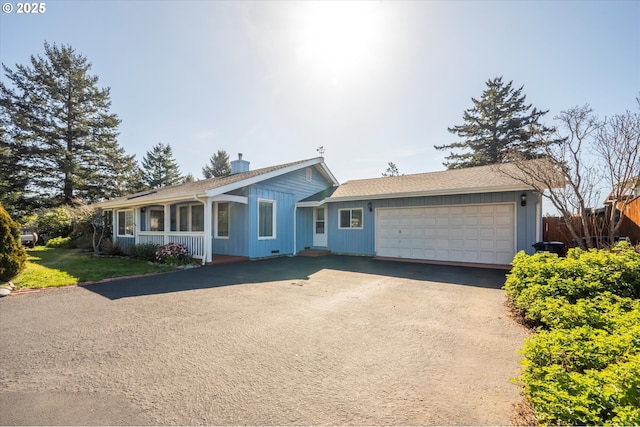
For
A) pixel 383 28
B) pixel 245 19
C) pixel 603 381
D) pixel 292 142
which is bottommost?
pixel 603 381

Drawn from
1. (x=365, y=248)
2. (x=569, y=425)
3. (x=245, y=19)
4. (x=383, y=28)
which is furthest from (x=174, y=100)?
(x=569, y=425)

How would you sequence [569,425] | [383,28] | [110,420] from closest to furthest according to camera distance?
1. [569,425]
2. [110,420]
3. [383,28]

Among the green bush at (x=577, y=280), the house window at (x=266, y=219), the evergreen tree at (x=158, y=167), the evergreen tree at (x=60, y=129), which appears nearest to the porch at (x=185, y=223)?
the house window at (x=266, y=219)

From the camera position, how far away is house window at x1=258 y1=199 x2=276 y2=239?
1214cm


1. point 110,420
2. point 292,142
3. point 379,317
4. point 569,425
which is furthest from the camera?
point 292,142

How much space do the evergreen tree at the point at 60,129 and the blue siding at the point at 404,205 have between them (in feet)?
78.0

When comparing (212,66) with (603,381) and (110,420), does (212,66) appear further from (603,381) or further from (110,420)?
(603,381)

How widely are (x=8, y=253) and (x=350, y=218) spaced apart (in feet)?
36.4

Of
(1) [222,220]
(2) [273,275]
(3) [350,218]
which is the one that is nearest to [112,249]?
(1) [222,220]

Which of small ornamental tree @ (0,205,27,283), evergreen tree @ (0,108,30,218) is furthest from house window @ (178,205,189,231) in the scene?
evergreen tree @ (0,108,30,218)

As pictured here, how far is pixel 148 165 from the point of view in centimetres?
3788

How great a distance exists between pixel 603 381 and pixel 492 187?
29.3 ft

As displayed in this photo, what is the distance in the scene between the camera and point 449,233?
11.1 meters

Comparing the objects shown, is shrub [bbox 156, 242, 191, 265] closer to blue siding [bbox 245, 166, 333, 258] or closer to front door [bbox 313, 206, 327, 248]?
blue siding [bbox 245, 166, 333, 258]
